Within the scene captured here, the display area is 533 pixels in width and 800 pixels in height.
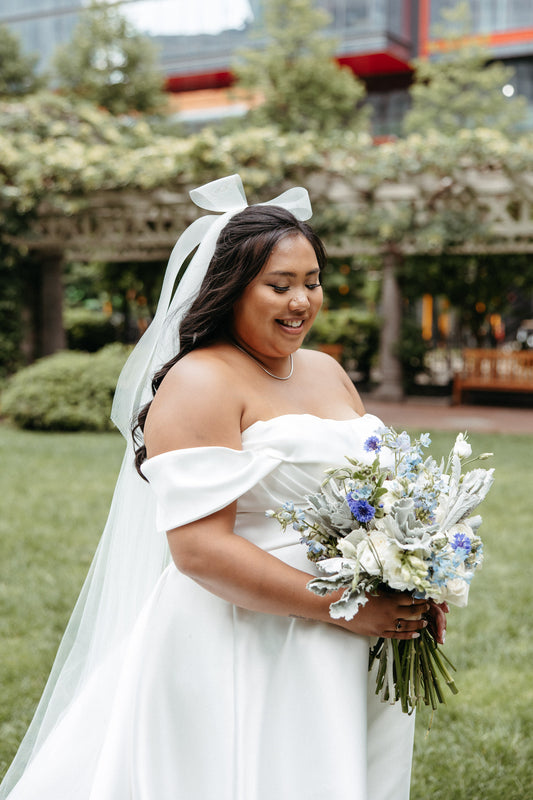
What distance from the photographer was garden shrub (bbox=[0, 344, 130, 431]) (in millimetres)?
11695

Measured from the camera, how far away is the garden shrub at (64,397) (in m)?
11.7

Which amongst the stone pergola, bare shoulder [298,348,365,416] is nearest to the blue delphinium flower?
bare shoulder [298,348,365,416]

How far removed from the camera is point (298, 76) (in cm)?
1966

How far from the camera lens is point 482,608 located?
509cm

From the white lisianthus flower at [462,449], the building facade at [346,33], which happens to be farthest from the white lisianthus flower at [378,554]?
the building facade at [346,33]

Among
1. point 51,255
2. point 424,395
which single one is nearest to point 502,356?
point 424,395

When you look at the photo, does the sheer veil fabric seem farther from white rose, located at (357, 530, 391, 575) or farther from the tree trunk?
the tree trunk

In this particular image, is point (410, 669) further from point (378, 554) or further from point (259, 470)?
point (259, 470)

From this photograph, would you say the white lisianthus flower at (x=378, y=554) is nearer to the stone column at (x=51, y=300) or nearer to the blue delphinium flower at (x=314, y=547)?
the blue delphinium flower at (x=314, y=547)

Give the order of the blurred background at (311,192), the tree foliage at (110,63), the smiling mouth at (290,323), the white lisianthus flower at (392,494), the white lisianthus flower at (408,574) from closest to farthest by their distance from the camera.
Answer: the white lisianthus flower at (408,574), the white lisianthus flower at (392,494), the smiling mouth at (290,323), the blurred background at (311,192), the tree foliage at (110,63)

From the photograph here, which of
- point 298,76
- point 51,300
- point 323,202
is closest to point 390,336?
point 323,202

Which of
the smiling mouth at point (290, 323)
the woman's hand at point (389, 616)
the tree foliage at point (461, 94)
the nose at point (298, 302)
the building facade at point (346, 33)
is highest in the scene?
the building facade at point (346, 33)

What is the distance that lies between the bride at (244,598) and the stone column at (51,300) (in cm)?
1372

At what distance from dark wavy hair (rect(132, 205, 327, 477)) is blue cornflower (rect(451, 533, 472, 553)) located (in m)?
0.77
